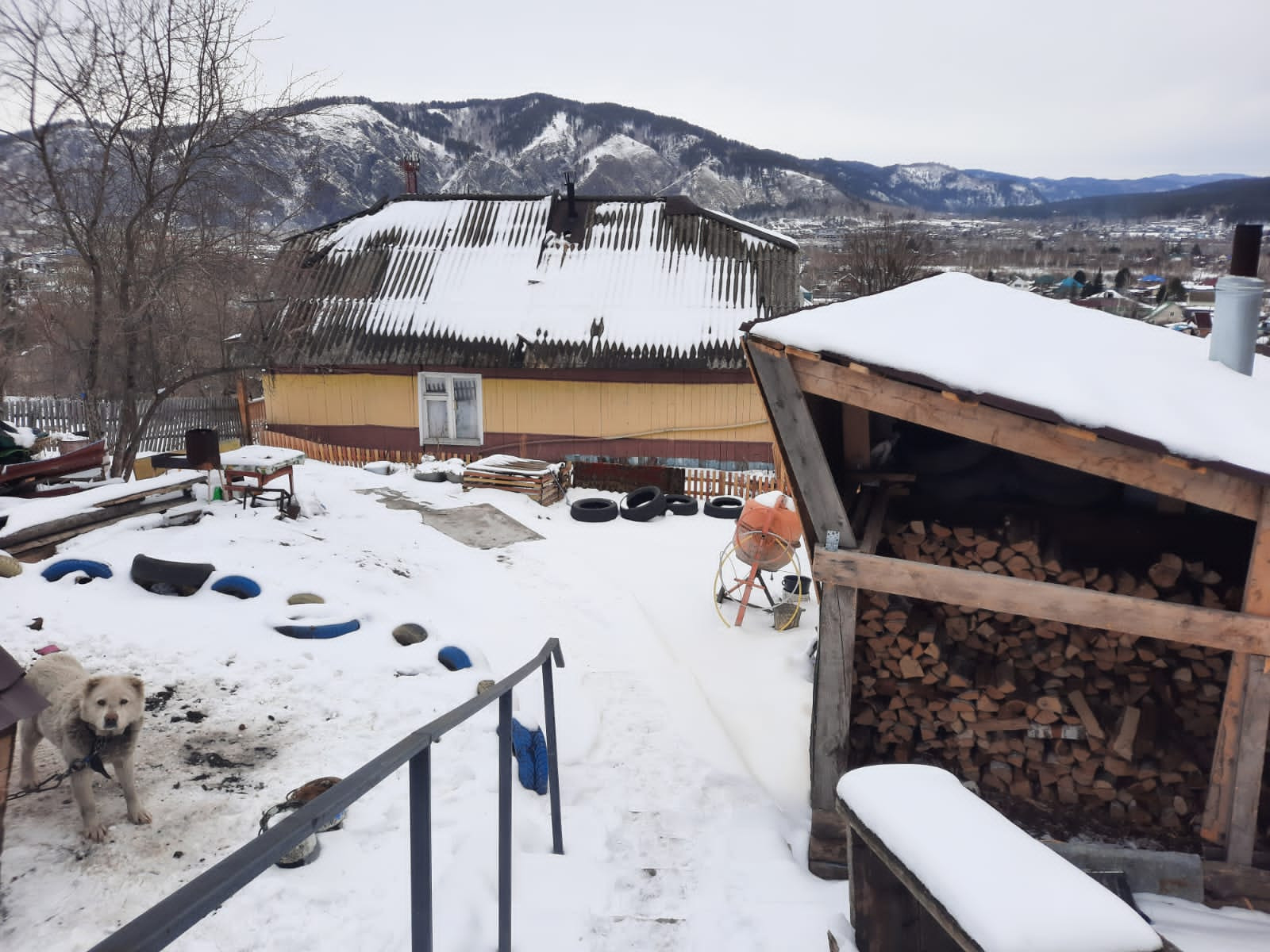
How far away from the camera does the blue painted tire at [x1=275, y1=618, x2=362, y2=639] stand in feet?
21.7

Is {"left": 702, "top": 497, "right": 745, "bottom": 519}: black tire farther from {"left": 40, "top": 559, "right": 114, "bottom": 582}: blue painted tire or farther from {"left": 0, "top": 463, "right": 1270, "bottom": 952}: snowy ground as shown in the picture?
{"left": 40, "top": 559, "right": 114, "bottom": 582}: blue painted tire

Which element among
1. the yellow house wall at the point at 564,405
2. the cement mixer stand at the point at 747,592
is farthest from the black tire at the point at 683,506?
the cement mixer stand at the point at 747,592

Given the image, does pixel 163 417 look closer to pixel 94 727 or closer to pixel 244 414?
pixel 244 414

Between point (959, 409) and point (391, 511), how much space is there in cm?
890

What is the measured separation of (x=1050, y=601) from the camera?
14.4 ft

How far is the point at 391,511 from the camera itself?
1116cm

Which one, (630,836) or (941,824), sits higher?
(941,824)

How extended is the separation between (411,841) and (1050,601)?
3837mm

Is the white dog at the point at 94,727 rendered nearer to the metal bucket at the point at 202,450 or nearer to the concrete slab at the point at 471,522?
the concrete slab at the point at 471,522

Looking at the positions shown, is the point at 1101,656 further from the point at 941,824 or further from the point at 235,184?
the point at 235,184

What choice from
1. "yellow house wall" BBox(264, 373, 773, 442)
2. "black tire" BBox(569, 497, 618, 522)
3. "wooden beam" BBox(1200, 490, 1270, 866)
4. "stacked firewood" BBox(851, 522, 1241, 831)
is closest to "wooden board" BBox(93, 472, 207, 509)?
"black tire" BBox(569, 497, 618, 522)

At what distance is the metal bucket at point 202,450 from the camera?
10.3 meters

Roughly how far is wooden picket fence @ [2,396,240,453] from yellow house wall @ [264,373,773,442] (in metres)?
3.41

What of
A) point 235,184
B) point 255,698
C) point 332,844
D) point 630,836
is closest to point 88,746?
point 332,844
